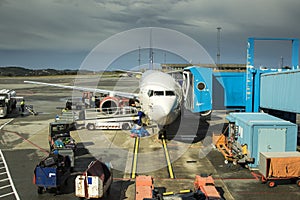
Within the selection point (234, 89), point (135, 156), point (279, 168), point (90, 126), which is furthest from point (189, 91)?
point (279, 168)

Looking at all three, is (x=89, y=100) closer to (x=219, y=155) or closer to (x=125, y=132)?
(x=125, y=132)

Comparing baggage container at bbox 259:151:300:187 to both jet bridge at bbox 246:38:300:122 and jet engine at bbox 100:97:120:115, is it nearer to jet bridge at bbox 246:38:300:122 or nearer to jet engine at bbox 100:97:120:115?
jet bridge at bbox 246:38:300:122

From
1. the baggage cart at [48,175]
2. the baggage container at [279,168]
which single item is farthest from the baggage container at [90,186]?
the baggage container at [279,168]

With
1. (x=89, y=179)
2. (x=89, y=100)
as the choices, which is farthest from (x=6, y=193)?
(x=89, y=100)

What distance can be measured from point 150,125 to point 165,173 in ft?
43.7

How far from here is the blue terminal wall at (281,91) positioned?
19.2 metres

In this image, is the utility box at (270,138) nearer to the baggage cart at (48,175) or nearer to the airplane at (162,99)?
the airplane at (162,99)

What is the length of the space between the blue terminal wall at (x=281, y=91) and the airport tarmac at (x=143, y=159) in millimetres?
5939

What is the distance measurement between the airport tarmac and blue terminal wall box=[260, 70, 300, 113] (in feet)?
19.5

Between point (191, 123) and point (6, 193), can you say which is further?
point (191, 123)

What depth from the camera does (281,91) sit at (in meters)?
21.4

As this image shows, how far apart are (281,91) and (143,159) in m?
11.6

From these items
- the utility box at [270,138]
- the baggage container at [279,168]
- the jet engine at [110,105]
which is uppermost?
the jet engine at [110,105]

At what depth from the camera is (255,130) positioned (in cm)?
1762
